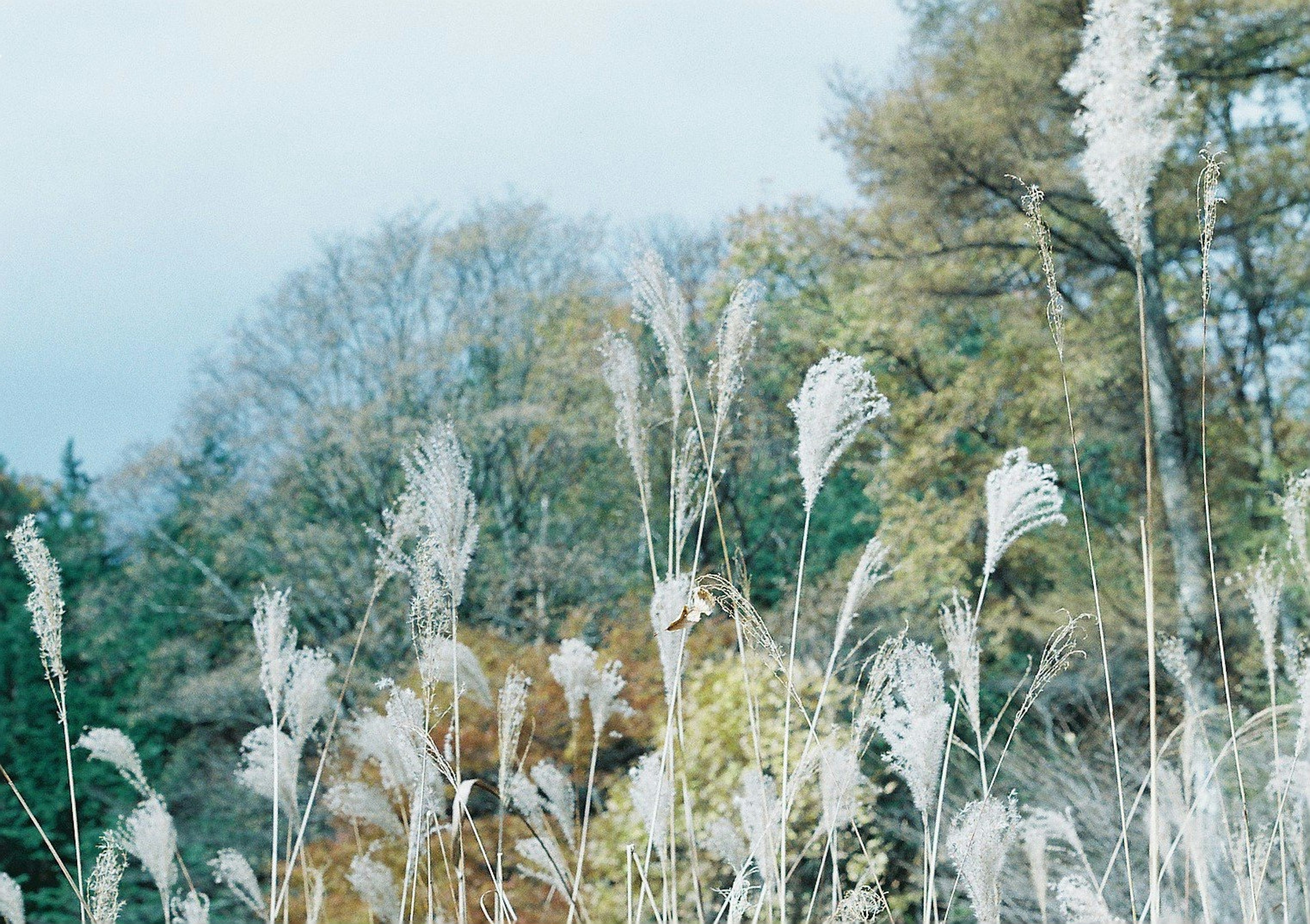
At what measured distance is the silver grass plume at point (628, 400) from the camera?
142 centimetres

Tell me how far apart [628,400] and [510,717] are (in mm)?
428

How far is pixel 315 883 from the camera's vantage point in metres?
1.84

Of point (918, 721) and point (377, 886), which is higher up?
point (918, 721)

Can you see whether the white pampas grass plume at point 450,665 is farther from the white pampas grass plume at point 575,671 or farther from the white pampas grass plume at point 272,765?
the white pampas grass plume at point 272,765

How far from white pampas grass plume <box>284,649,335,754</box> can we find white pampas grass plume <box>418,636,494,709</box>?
175 millimetres

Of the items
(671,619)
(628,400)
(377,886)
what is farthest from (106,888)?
(628,400)

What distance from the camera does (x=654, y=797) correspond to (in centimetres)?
159

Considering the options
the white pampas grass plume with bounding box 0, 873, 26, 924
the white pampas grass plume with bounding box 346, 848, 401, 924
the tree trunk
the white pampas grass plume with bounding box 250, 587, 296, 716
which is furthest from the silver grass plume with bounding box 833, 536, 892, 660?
the tree trunk

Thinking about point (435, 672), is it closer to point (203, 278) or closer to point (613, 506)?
point (613, 506)

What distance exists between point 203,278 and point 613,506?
616 cm

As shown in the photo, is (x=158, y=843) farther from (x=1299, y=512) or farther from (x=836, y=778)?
(x=1299, y=512)

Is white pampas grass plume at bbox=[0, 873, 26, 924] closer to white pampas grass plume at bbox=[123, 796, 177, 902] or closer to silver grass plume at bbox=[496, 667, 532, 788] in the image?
white pampas grass plume at bbox=[123, 796, 177, 902]

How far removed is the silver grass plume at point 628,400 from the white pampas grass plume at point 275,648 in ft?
1.62

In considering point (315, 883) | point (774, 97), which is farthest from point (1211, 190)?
point (774, 97)
